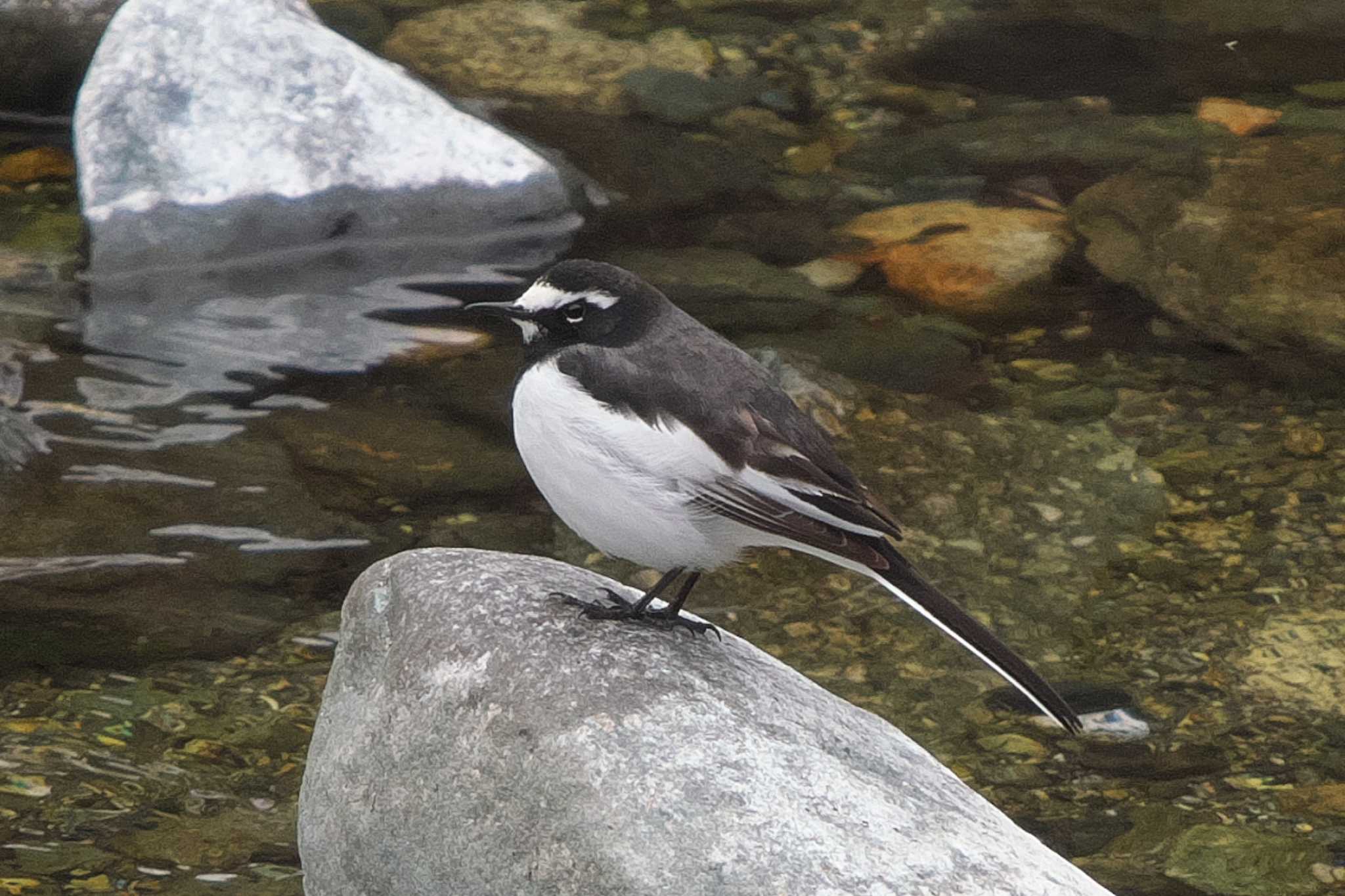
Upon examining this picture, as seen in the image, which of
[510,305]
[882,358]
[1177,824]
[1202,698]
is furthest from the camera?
[882,358]

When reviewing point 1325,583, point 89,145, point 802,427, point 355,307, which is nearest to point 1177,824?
point 1325,583

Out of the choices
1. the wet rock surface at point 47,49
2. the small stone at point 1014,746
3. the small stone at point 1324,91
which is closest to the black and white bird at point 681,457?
the small stone at point 1014,746

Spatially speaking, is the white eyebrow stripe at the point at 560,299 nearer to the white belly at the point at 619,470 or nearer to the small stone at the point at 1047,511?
the white belly at the point at 619,470

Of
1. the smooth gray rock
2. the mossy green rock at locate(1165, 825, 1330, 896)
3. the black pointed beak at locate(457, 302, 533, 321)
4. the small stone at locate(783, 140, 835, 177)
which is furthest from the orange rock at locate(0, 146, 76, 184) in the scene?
the mossy green rock at locate(1165, 825, 1330, 896)

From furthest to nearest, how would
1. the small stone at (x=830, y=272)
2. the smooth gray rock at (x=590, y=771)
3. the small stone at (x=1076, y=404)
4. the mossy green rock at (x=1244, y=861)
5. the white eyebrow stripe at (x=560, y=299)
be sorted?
the small stone at (x=830, y=272), the small stone at (x=1076, y=404), the mossy green rock at (x=1244, y=861), the white eyebrow stripe at (x=560, y=299), the smooth gray rock at (x=590, y=771)

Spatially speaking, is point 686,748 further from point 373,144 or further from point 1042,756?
point 373,144

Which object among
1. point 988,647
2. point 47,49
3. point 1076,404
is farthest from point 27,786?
point 47,49
